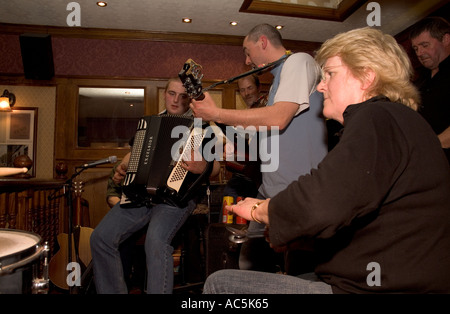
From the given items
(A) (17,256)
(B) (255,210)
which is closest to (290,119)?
(B) (255,210)

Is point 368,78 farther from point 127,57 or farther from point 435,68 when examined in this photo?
point 127,57

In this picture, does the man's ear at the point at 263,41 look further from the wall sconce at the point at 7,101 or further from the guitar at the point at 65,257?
the wall sconce at the point at 7,101

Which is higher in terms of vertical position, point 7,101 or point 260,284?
point 7,101

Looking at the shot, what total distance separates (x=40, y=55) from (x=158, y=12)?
166 centimetres

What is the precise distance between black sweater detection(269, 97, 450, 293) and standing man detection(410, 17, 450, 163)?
5.81 ft

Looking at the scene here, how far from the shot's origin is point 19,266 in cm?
94

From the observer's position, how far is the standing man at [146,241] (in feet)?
6.61

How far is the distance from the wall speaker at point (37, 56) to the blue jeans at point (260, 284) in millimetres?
4413

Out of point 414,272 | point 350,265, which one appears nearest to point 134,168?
point 350,265

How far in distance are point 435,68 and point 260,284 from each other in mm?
2324

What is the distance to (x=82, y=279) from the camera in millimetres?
2605

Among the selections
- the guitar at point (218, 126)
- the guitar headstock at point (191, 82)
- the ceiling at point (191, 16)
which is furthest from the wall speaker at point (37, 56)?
the guitar headstock at point (191, 82)

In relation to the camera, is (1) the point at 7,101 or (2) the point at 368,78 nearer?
(2) the point at 368,78

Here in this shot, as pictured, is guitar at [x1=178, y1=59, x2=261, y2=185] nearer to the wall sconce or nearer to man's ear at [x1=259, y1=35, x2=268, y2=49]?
man's ear at [x1=259, y1=35, x2=268, y2=49]
